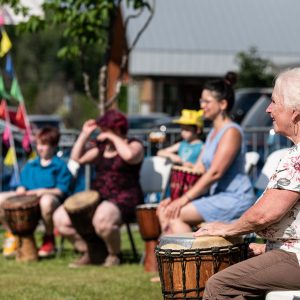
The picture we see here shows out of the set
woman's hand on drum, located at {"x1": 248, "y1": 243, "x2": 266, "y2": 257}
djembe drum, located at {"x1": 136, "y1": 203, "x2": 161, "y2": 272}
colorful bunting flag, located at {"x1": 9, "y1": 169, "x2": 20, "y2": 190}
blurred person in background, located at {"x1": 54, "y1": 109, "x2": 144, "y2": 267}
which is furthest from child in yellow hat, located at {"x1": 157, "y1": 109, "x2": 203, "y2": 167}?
woman's hand on drum, located at {"x1": 248, "y1": 243, "x2": 266, "y2": 257}

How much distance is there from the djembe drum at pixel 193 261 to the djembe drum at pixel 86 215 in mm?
3718

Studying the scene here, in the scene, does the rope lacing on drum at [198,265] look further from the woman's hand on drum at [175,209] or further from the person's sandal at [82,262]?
the person's sandal at [82,262]

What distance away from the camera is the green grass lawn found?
7.54m

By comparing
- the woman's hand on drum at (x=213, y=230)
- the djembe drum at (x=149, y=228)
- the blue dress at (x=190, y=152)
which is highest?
the blue dress at (x=190, y=152)

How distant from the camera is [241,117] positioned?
17219 mm

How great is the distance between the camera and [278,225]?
16.2ft

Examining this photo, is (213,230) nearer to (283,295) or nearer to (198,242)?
(198,242)

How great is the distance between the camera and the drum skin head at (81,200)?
8.95 meters

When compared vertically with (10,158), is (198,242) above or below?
below

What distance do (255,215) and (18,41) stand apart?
187 feet

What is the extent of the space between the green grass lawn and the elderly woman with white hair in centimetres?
249

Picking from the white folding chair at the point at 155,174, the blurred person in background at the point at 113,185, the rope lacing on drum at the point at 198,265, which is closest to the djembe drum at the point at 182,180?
the blurred person in background at the point at 113,185

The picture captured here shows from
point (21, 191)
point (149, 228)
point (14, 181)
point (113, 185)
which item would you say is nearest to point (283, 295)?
point (149, 228)

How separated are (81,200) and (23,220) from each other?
0.91 metres
